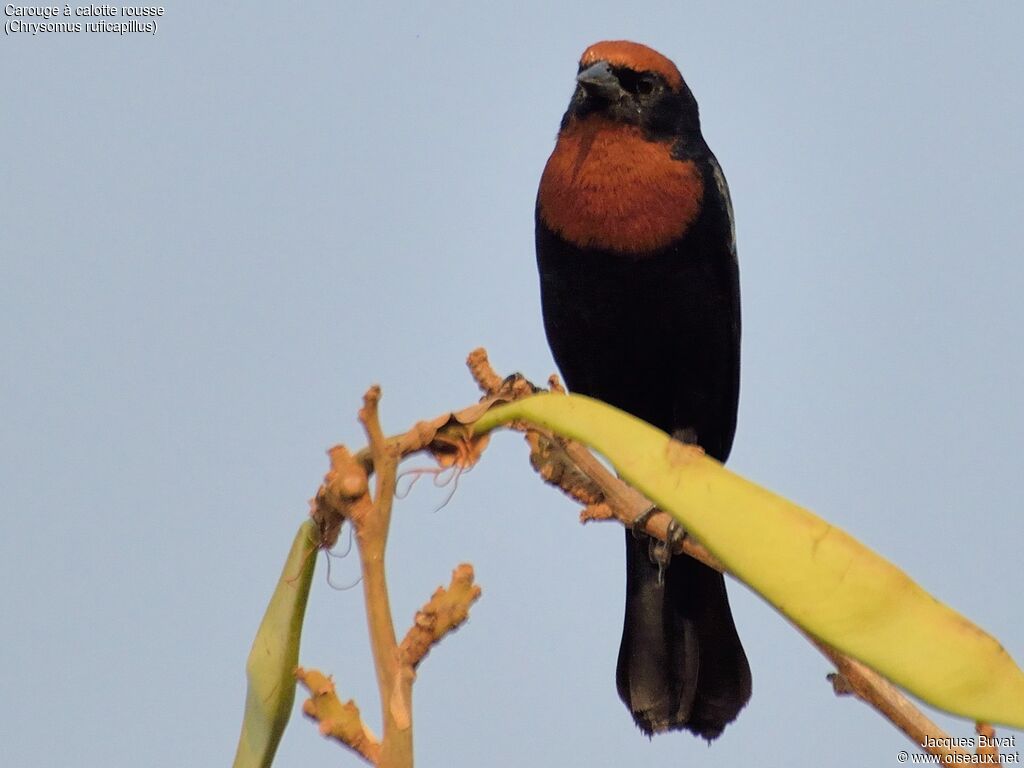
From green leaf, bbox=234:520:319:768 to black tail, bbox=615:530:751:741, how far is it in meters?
2.49

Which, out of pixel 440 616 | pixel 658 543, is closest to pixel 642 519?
pixel 440 616

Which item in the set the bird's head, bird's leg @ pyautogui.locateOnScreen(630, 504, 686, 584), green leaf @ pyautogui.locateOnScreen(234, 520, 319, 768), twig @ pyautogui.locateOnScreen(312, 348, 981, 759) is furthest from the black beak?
green leaf @ pyautogui.locateOnScreen(234, 520, 319, 768)

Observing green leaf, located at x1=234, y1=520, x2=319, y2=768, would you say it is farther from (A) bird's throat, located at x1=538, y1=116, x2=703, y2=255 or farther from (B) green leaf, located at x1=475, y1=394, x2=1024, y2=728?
(A) bird's throat, located at x1=538, y1=116, x2=703, y2=255

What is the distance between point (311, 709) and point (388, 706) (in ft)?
0.35

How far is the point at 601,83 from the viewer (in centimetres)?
369

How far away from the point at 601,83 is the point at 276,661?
7.71 ft

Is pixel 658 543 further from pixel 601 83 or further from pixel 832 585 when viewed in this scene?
pixel 832 585

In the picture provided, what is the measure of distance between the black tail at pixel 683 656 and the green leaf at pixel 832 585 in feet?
8.55

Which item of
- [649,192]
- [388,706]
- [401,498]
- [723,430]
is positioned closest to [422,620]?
[388,706]

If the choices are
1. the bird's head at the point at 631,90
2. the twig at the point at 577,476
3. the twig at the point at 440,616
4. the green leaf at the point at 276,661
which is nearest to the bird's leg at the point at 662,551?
the twig at the point at 577,476

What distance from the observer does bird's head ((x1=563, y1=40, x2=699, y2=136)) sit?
3711 millimetres

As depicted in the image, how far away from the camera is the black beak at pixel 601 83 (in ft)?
12.1

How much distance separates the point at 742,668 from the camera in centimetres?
405

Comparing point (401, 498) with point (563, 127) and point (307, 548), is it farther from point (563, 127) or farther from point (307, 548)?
point (563, 127)
